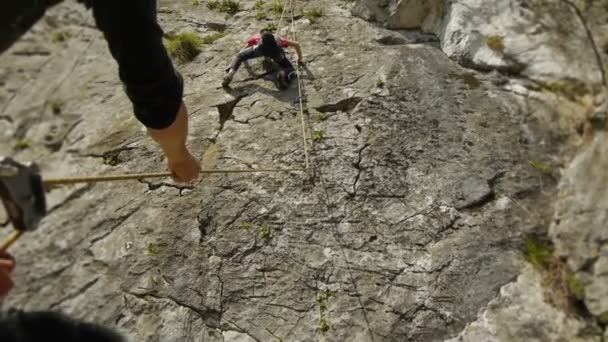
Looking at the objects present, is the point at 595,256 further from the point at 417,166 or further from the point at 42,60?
the point at 42,60

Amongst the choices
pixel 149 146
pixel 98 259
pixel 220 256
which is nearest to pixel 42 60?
pixel 149 146

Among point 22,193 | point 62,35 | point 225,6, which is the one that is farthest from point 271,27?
point 22,193

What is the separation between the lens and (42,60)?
377cm

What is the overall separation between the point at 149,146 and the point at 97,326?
1.48m

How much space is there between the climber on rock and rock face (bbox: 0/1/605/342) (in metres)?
0.14

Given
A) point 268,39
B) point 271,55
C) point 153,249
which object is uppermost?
point 268,39

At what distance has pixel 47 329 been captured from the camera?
268 cm

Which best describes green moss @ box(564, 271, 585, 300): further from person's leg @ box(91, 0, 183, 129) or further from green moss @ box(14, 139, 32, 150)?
green moss @ box(14, 139, 32, 150)

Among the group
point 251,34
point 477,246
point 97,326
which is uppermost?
point 251,34

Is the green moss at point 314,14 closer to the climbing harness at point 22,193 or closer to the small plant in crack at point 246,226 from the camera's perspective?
the small plant in crack at point 246,226

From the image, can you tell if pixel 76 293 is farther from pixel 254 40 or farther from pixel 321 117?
pixel 254 40

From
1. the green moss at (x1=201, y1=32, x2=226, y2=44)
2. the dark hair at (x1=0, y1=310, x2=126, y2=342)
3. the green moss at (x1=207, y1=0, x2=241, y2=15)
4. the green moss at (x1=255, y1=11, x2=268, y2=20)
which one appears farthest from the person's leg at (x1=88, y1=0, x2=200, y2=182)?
the green moss at (x1=207, y1=0, x2=241, y2=15)

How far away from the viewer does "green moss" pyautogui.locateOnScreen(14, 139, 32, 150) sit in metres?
3.37

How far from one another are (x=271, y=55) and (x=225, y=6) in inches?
53.0
